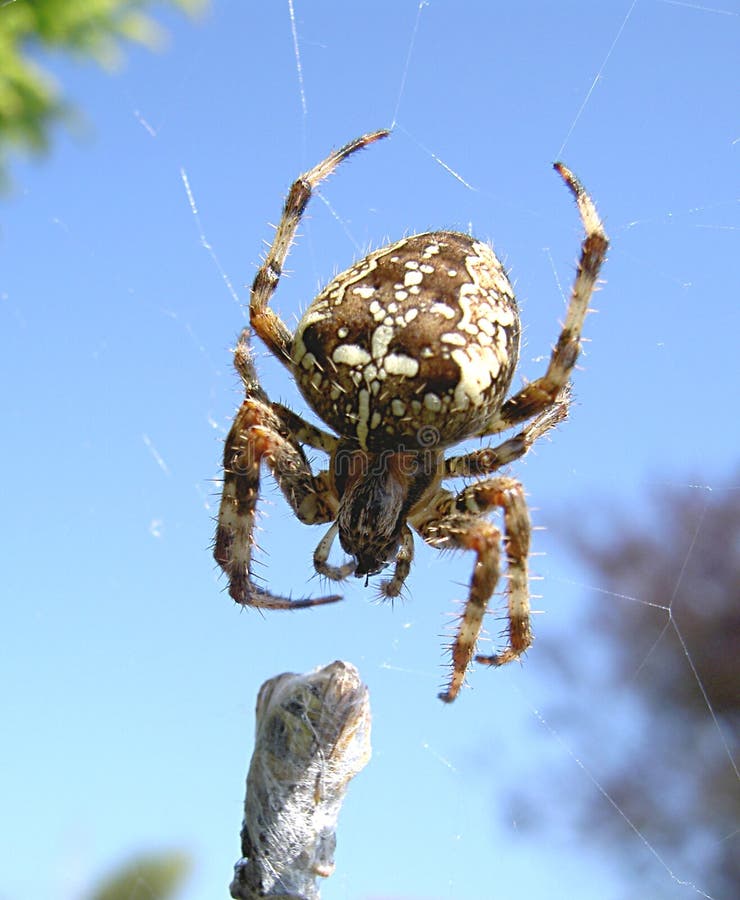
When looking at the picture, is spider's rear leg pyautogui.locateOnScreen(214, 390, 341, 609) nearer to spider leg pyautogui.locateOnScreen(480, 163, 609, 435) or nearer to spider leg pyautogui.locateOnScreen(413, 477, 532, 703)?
spider leg pyautogui.locateOnScreen(413, 477, 532, 703)

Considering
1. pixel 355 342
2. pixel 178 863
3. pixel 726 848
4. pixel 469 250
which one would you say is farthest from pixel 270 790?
pixel 726 848

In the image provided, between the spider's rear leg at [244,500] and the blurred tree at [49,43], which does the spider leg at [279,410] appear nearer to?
the spider's rear leg at [244,500]

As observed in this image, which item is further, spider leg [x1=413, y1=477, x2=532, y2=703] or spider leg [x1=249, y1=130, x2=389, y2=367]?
spider leg [x1=249, y1=130, x2=389, y2=367]

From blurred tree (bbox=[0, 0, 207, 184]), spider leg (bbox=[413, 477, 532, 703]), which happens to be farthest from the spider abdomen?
blurred tree (bbox=[0, 0, 207, 184])

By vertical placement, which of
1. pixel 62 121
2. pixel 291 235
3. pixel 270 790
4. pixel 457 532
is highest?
pixel 62 121

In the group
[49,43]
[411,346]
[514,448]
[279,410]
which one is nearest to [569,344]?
[514,448]

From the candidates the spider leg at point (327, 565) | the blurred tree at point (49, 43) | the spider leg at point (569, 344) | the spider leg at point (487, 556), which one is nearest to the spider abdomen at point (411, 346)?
the spider leg at point (569, 344)

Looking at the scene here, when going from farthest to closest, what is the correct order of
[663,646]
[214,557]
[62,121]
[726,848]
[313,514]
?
[663,646] < [62,121] < [726,848] < [313,514] < [214,557]

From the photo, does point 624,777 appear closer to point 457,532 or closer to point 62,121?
point 457,532
